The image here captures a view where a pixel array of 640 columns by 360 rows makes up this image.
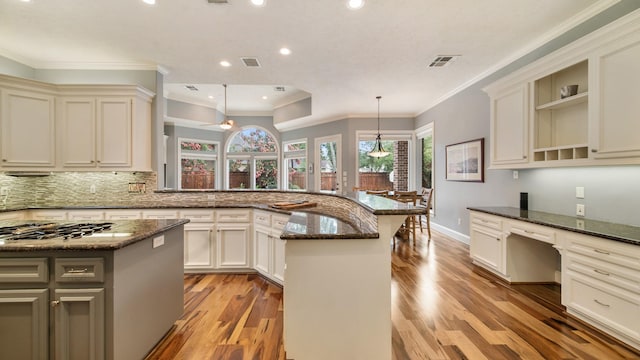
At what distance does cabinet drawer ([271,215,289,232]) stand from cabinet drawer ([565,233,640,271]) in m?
2.68

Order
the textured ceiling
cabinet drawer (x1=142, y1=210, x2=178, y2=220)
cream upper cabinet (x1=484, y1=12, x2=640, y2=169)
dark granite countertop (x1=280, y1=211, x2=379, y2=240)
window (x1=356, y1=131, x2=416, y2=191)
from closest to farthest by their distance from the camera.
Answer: dark granite countertop (x1=280, y1=211, x2=379, y2=240), cream upper cabinet (x1=484, y1=12, x2=640, y2=169), the textured ceiling, cabinet drawer (x1=142, y1=210, x2=178, y2=220), window (x1=356, y1=131, x2=416, y2=191)

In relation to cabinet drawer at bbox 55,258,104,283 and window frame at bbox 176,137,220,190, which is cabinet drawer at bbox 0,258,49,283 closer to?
cabinet drawer at bbox 55,258,104,283

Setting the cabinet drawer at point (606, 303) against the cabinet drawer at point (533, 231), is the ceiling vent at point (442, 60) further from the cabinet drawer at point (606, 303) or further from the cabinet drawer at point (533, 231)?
the cabinet drawer at point (606, 303)

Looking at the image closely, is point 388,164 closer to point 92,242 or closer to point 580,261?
point 580,261

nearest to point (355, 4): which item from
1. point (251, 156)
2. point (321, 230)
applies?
point (321, 230)

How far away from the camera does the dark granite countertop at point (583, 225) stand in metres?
1.99

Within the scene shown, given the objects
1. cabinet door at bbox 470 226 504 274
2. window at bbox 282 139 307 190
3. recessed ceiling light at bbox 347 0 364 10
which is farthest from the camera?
window at bbox 282 139 307 190

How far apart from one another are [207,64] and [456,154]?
4657 millimetres

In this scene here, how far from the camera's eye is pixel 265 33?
9.95 feet

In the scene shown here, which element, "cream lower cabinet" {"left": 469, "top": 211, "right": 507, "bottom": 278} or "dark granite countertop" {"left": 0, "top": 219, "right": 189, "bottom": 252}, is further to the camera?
"cream lower cabinet" {"left": 469, "top": 211, "right": 507, "bottom": 278}

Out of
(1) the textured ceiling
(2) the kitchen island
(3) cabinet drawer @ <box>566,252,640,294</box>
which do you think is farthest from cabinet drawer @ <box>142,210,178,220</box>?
(3) cabinet drawer @ <box>566,252,640,294</box>

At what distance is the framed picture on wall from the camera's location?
4.32 metres

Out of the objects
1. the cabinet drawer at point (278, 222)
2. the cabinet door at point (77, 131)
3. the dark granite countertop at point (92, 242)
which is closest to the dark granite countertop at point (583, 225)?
the cabinet drawer at point (278, 222)

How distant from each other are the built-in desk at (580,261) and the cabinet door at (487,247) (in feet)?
0.04
